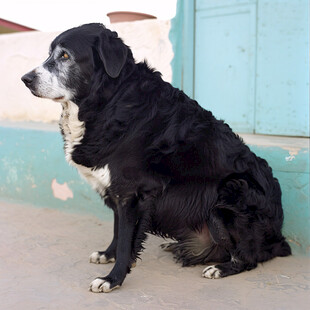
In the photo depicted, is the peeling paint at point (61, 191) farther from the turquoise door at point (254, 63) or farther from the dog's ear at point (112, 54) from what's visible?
the dog's ear at point (112, 54)

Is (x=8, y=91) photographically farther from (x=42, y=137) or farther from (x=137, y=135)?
(x=137, y=135)

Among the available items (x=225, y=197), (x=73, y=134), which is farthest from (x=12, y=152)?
(x=225, y=197)

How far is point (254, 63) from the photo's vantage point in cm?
400

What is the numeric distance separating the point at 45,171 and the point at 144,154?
2089mm

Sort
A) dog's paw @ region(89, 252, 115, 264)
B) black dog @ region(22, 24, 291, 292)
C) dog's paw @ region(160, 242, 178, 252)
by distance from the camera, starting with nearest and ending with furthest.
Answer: black dog @ region(22, 24, 291, 292) < dog's paw @ region(89, 252, 115, 264) < dog's paw @ region(160, 242, 178, 252)

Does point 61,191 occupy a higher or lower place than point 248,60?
lower

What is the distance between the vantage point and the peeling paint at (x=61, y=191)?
13.8ft

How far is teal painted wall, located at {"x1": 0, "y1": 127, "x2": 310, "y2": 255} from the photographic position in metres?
3.20

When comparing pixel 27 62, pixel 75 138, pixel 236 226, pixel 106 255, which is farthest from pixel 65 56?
pixel 27 62

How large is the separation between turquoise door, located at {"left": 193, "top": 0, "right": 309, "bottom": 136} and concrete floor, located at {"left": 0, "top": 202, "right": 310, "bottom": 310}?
145 centimetres

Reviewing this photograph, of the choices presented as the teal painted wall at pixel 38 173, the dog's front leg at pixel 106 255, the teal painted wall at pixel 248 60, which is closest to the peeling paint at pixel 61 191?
the teal painted wall at pixel 38 173

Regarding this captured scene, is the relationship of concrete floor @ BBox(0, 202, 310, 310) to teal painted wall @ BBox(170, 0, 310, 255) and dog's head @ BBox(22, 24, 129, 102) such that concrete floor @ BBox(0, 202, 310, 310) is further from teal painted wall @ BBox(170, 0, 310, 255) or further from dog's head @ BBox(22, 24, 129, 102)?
teal painted wall @ BBox(170, 0, 310, 255)

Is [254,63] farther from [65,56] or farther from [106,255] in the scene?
[106,255]

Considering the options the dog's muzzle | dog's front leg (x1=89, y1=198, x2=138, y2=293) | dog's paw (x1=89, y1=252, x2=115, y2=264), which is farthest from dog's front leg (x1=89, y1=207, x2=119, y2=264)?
the dog's muzzle
